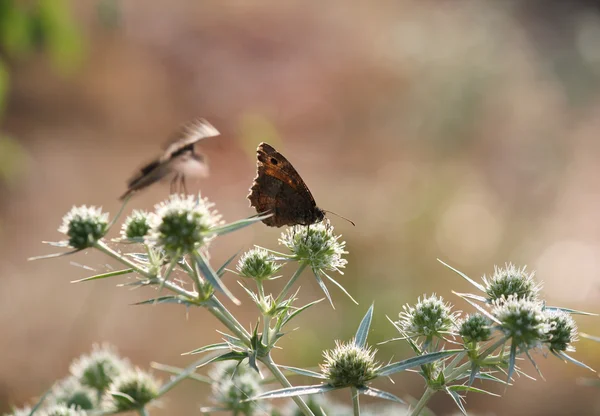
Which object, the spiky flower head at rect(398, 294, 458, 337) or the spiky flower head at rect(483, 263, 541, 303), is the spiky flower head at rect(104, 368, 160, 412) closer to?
the spiky flower head at rect(398, 294, 458, 337)

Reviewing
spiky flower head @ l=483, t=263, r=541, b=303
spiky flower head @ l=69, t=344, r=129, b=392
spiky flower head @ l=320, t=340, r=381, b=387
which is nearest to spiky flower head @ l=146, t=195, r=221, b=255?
spiky flower head @ l=320, t=340, r=381, b=387

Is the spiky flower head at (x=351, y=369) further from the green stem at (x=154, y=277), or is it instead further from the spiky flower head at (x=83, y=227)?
the spiky flower head at (x=83, y=227)

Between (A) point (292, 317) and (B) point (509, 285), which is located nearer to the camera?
(A) point (292, 317)

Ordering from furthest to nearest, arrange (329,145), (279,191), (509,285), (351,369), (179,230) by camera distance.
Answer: (329,145) → (279,191) → (509,285) → (351,369) → (179,230)

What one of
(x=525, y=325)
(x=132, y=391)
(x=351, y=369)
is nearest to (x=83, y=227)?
(x=132, y=391)

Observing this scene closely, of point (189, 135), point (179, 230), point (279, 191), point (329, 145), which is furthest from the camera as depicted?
point (329, 145)

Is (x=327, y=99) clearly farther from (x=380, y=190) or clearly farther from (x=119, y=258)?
(x=119, y=258)

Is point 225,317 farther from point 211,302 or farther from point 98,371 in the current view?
point 98,371
